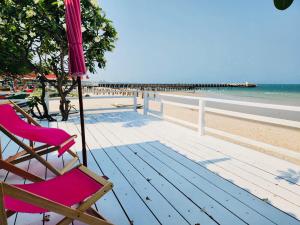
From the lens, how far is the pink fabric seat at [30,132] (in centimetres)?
334

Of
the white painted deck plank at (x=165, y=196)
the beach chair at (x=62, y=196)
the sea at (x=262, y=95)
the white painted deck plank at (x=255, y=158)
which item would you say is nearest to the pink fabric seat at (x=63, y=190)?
the beach chair at (x=62, y=196)

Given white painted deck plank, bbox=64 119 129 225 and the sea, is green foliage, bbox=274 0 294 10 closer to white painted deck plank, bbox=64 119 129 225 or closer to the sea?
white painted deck plank, bbox=64 119 129 225

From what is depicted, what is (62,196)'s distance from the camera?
1937 millimetres

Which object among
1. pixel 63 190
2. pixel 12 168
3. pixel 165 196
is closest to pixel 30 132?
pixel 12 168

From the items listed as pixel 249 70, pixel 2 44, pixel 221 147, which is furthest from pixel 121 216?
pixel 249 70

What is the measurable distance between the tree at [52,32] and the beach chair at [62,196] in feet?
21.5

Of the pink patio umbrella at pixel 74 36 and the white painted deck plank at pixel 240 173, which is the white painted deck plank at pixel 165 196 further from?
the pink patio umbrella at pixel 74 36

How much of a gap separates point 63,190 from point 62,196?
0.09m

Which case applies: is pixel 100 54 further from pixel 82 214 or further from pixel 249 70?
pixel 249 70

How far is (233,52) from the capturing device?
141m

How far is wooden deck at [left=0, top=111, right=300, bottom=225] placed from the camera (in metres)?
2.63

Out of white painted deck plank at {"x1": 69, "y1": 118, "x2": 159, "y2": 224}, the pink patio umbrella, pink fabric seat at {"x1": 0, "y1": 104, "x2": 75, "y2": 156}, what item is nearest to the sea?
white painted deck plank at {"x1": 69, "y1": 118, "x2": 159, "y2": 224}

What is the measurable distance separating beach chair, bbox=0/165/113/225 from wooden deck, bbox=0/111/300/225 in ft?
1.99

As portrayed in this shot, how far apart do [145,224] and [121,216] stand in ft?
0.97
